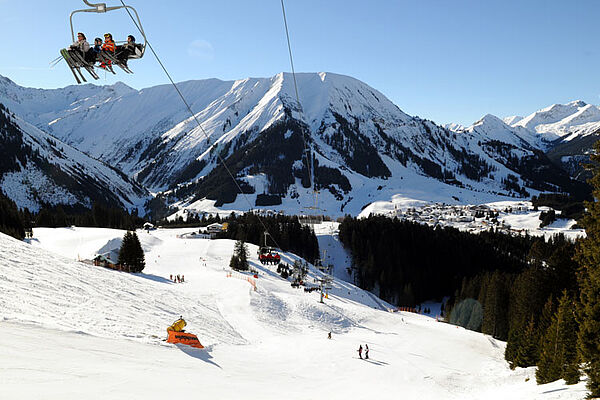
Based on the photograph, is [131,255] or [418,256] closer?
[131,255]

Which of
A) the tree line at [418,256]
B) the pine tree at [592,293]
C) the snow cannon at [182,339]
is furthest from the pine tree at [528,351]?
the tree line at [418,256]

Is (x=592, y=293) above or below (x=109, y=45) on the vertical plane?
below

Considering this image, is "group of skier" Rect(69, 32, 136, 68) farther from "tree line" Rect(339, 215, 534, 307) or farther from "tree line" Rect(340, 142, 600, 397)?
"tree line" Rect(339, 215, 534, 307)

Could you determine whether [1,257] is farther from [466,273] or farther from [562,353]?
[466,273]

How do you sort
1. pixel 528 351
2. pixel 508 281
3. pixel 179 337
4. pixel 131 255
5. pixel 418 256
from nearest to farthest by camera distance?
1. pixel 179 337
2. pixel 528 351
3. pixel 131 255
4. pixel 508 281
5. pixel 418 256

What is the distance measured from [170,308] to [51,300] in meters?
11.9

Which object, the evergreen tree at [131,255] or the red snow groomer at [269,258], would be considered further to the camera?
the red snow groomer at [269,258]

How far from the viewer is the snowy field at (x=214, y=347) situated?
15422mm

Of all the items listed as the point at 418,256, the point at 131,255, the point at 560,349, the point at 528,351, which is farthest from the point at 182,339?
the point at 418,256

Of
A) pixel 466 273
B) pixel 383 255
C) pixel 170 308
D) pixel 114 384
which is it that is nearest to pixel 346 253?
pixel 383 255

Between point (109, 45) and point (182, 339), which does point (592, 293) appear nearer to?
point (182, 339)

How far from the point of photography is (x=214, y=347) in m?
27.9

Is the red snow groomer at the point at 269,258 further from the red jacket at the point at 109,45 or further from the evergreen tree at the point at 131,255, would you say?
the red jacket at the point at 109,45

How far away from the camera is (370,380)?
2812cm
